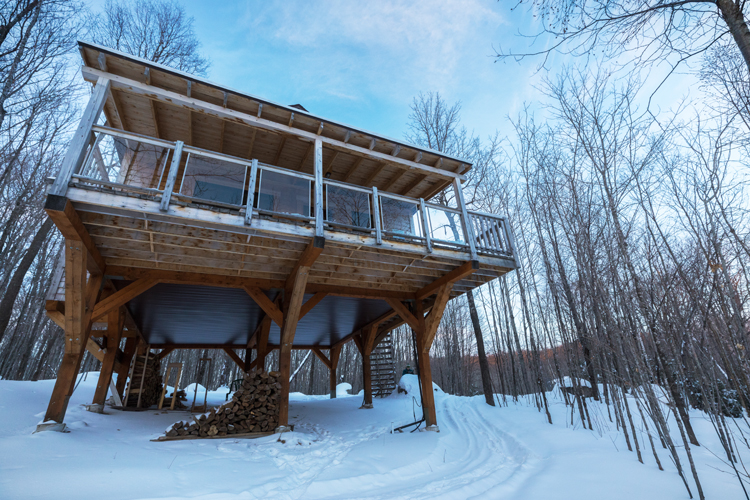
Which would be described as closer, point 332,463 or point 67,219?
Answer: point 67,219

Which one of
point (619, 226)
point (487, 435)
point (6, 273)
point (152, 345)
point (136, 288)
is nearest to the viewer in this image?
point (619, 226)

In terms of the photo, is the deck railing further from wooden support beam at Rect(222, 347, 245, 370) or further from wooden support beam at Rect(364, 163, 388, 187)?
wooden support beam at Rect(222, 347, 245, 370)

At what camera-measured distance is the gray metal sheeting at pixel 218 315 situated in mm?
7750

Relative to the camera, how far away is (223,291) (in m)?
7.55

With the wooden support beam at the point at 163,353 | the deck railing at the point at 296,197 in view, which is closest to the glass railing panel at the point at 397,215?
the deck railing at the point at 296,197

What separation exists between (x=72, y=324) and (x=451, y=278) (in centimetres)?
641

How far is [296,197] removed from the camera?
8273mm

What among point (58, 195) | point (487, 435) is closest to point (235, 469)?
point (58, 195)

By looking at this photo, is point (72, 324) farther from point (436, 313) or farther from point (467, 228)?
point (467, 228)

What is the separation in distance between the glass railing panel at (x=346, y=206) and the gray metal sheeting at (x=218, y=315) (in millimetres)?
1959

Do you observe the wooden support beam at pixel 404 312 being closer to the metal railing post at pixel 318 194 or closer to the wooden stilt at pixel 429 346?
the wooden stilt at pixel 429 346

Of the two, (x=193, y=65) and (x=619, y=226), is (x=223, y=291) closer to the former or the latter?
(x=619, y=226)

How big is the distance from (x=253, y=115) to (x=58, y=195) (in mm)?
3252

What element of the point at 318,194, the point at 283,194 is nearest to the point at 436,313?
the point at 318,194
